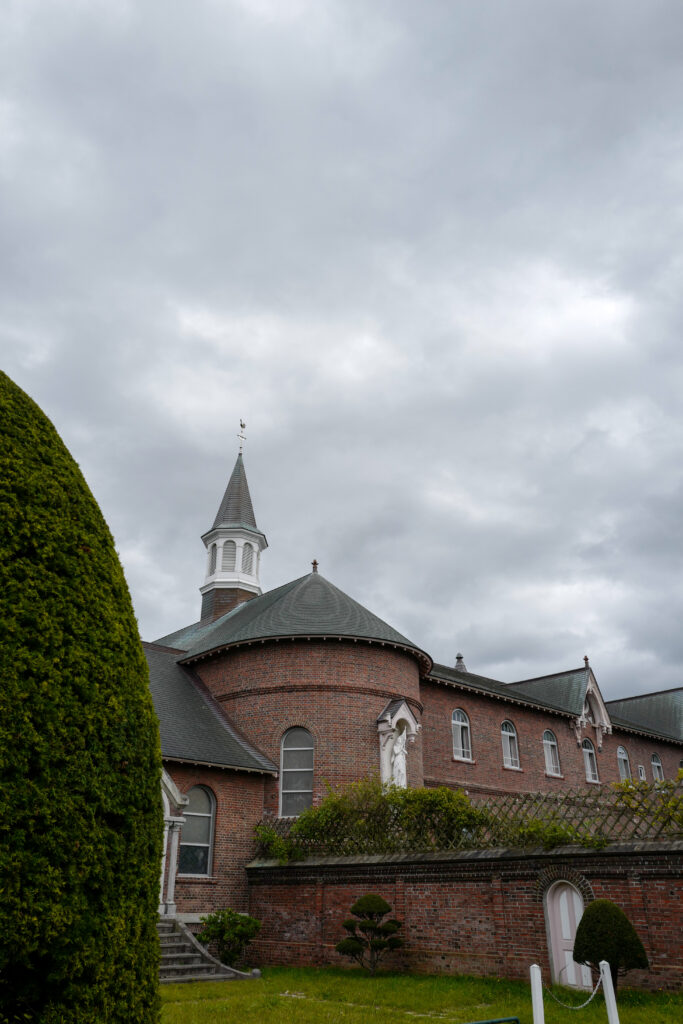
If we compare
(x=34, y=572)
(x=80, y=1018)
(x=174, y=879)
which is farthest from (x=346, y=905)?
(x=34, y=572)

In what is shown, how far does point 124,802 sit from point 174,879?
586 inches

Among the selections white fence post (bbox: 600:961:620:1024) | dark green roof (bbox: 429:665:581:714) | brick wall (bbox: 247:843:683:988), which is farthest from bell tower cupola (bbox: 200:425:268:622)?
white fence post (bbox: 600:961:620:1024)

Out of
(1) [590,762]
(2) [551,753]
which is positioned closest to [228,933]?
(2) [551,753]

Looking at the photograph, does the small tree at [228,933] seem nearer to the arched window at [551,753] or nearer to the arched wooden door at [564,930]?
the arched wooden door at [564,930]

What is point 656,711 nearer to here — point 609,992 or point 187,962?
point 187,962

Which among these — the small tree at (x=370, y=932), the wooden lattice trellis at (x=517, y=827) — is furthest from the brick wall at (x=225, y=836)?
the small tree at (x=370, y=932)

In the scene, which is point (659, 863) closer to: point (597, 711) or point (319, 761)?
point (319, 761)

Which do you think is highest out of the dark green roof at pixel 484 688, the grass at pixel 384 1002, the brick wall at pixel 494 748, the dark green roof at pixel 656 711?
the dark green roof at pixel 656 711

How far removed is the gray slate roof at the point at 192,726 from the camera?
20.3 m

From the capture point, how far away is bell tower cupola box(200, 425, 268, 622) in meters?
35.0

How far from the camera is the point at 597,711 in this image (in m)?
35.3

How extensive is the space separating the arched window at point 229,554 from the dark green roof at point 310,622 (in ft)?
23.3

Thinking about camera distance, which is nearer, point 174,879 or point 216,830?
point 174,879

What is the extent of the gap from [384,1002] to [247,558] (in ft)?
82.3
